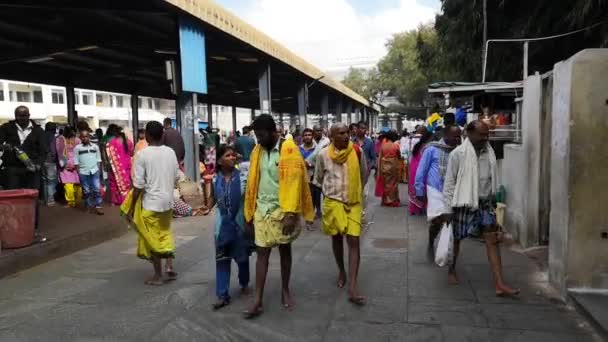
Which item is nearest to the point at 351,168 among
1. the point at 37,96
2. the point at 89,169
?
the point at 89,169

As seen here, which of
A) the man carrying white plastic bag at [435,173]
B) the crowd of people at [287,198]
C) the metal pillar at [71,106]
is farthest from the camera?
the metal pillar at [71,106]

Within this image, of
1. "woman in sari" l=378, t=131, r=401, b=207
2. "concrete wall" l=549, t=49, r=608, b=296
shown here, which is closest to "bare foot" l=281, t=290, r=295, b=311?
"concrete wall" l=549, t=49, r=608, b=296

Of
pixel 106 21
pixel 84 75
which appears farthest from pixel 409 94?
pixel 106 21

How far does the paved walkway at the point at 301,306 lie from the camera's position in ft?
13.0

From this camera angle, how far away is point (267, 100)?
15.4 m

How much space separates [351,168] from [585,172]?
1.97m

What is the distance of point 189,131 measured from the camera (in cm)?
1220

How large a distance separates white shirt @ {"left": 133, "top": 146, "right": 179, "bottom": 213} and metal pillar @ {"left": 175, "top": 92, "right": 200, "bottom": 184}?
651 cm

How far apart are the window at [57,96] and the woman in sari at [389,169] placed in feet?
160

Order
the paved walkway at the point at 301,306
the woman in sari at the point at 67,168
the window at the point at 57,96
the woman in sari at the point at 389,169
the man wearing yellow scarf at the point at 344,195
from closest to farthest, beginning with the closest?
the paved walkway at the point at 301,306 < the man wearing yellow scarf at the point at 344,195 < the woman in sari at the point at 67,168 < the woman in sari at the point at 389,169 < the window at the point at 57,96

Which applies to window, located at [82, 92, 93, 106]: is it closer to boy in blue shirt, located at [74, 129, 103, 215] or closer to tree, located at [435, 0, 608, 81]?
tree, located at [435, 0, 608, 81]

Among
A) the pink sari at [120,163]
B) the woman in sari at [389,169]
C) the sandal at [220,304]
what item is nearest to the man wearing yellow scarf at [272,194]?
the sandal at [220,304]

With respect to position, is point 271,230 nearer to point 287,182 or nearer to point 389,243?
point 287,182

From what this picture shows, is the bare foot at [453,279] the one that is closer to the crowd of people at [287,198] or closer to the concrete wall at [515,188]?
the crowd of people at [287,198]
